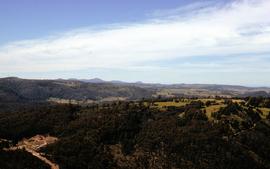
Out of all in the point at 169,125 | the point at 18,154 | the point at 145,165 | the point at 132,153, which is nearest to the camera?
the point at 18,154

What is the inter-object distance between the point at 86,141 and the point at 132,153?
2643 centimetres

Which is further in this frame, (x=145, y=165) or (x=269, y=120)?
(x=269, y=120)

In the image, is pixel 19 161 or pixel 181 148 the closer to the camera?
pixel 19 161

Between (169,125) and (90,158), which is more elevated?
(169,125)

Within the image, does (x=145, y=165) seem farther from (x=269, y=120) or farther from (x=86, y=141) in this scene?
(x=269, y=120)

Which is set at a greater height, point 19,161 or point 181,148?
point 181,148

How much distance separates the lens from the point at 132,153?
185 m

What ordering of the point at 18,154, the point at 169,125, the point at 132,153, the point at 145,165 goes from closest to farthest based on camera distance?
1. the point at 18,154
2. the point at 145,165
3. the point at 132,153
4. the point at 169,125

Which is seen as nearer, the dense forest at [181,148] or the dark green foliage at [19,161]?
the dark green foliage at [19,161]

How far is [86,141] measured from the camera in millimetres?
196250

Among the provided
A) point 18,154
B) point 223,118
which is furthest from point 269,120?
point 18,154

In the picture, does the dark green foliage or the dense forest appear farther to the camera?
the dense forest

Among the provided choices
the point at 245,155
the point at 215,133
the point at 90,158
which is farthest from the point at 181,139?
the point at 90,158

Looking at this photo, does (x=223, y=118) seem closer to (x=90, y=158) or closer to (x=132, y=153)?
(x=132, y=153)
